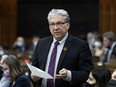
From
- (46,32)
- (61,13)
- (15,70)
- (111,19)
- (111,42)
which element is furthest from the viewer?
(46,32)

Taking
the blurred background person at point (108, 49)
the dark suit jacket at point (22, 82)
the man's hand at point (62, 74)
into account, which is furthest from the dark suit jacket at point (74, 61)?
the blurred background person at point (108, 49)

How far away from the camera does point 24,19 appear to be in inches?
682

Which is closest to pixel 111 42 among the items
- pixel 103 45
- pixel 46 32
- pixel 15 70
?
pixel 103 45

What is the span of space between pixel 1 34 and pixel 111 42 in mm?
7940

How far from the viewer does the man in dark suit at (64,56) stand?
173 inches

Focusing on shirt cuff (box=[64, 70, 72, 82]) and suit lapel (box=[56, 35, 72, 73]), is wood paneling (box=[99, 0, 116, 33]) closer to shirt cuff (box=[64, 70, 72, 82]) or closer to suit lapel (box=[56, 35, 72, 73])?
suit lapel (box=[56, 35, 72, 73])

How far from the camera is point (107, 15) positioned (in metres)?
15.9

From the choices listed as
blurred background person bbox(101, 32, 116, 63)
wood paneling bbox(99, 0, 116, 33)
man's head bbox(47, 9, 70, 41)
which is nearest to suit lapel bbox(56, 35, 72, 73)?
man's head bbox(47, 9, 70, 41)

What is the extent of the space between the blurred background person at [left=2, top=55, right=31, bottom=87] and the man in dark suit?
11.8 inches

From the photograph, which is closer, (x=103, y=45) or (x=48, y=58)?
(x=48, y=58)

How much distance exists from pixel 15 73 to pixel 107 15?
36.8 feet

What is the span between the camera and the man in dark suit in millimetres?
4406

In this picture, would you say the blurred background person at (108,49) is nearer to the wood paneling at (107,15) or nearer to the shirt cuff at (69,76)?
the shirt cuff at (69,76)

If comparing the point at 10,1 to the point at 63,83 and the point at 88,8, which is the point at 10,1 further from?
the point at 63,83
